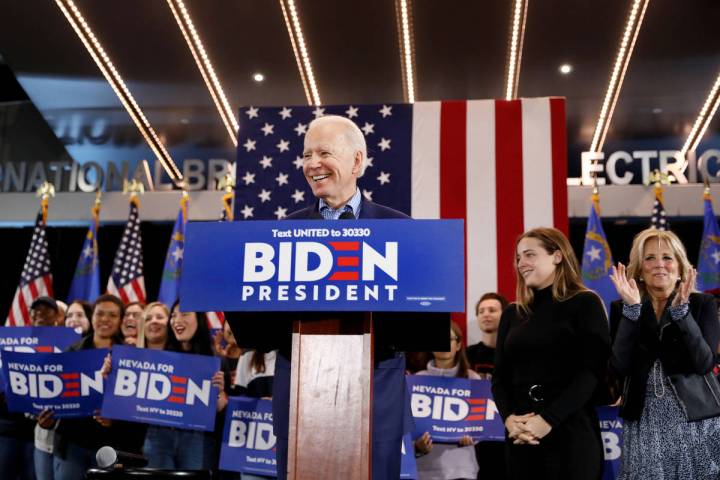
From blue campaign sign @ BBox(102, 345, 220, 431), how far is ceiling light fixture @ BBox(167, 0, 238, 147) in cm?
307

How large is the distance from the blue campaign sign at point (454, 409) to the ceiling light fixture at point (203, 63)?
3.70 meters

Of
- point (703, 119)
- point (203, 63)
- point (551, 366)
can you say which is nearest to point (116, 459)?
point (551, 366)

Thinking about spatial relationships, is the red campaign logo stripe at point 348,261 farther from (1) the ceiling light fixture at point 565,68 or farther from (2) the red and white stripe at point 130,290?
(2) the red and white stripe at point 130,290

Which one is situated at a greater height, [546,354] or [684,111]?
[684,111]

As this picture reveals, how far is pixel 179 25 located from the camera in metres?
6.35

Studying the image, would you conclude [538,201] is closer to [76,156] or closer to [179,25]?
[179,25]

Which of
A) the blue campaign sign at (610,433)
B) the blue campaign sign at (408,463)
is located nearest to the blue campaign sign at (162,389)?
the blue campaign sign at (408,463)

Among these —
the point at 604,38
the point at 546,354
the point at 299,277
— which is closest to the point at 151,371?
the point at 546,354

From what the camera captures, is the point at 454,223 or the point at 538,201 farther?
the point at 538,201

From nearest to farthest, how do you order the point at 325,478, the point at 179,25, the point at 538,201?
the point at 325,478 → the point at 538,201 → the point at 179,25

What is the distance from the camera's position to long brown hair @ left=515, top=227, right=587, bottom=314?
2.91m

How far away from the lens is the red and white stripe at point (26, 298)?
728cm

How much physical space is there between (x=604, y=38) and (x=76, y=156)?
749 centimetres

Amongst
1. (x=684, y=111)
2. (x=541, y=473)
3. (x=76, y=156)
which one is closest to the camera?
(x=541, y=473)
